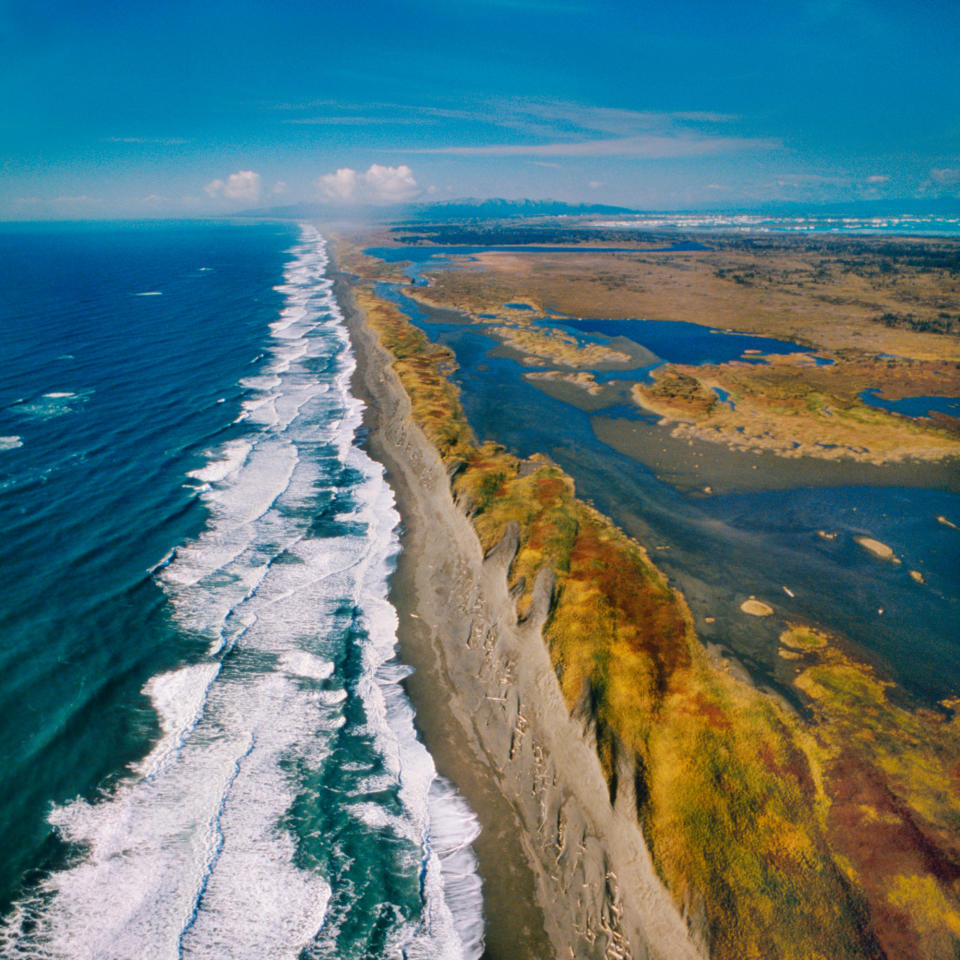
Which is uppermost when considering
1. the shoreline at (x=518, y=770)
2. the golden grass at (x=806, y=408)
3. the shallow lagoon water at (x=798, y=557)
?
the golden grass at (x=806, y=408)

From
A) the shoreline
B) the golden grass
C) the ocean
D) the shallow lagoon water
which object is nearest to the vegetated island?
the shoreline

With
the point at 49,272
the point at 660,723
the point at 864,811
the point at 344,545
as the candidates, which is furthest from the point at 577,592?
the point at 49,272

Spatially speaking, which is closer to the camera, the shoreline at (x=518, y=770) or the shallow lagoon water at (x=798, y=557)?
the shoreline at (x=518, y=770)

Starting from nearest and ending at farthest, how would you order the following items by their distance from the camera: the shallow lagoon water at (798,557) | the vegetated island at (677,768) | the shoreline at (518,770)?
the vegetated island at (677,768)
the shoreline at (518,770)
the shallow lagoon water at (798,557)

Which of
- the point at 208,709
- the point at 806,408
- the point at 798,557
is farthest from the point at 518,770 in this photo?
the point at 806,408

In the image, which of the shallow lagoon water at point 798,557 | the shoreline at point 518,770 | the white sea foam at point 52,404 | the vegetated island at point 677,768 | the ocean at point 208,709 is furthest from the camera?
the white sea foam at point 52,404

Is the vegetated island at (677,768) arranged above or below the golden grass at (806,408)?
below

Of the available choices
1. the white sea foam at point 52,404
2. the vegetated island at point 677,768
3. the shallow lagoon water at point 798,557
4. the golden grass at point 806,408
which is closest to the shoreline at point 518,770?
the vegetated island at point 677,768

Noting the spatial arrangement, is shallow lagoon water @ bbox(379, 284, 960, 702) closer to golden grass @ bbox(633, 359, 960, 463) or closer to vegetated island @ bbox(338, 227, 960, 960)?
vegetated island @ bbox(338, 227, 960, 960)

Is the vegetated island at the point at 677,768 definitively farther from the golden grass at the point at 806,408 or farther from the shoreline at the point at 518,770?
the golden grass at the point at 806,408
